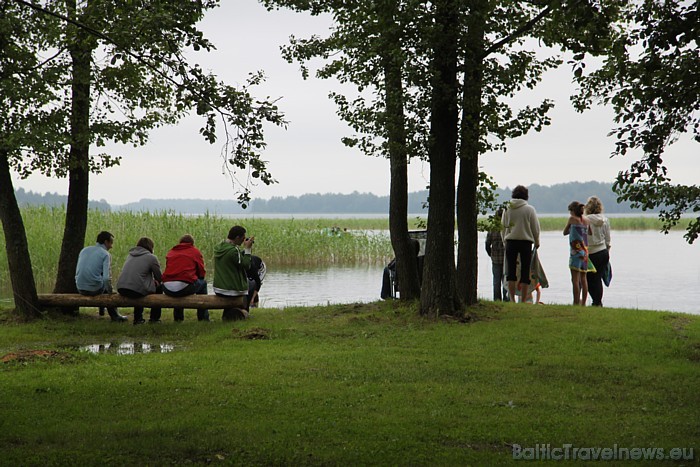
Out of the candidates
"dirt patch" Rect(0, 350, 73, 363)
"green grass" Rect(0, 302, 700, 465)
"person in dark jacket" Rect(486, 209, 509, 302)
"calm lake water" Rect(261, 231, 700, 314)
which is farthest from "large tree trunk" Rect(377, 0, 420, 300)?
"dirt patch" Rect(0, 350, 73, 363)

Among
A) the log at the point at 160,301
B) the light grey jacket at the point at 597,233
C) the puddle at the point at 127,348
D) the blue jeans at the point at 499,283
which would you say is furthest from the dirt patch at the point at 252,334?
the light grey jacket at the point at 597,233

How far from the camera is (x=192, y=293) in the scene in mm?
11062

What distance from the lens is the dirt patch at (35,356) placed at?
8.13 m

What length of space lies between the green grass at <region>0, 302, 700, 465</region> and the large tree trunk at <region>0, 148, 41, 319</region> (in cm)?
59

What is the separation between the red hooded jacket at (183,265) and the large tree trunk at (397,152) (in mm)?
3046

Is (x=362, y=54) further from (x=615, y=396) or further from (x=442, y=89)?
(x=615, y=396)

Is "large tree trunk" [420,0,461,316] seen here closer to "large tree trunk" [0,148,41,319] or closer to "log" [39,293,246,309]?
"log" [39,293,246,309]

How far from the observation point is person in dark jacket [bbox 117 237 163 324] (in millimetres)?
10789

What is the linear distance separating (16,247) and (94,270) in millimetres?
1106

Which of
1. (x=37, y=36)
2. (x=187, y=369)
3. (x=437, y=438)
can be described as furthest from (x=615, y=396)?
(x=37, y=36)

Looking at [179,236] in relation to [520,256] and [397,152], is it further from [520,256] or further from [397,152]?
[397,152]

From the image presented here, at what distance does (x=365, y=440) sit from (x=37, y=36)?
8093mm

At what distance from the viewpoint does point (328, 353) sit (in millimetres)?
8547

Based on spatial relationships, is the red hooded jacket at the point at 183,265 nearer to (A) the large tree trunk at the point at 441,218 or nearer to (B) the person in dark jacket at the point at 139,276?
(B) the person in dark jacket at the point at 139,276
